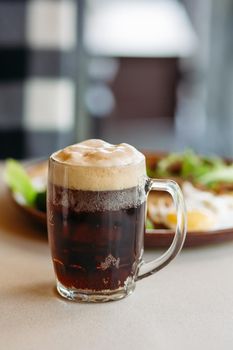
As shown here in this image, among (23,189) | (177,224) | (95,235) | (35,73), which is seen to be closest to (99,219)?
(95,235)

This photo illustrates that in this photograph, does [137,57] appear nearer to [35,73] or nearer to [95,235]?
[35,73]

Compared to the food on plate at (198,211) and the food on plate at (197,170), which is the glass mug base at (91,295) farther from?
the food on plate at (197,170)

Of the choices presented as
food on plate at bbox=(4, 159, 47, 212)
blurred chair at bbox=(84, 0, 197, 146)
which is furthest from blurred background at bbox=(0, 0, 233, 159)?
food on plate at bbox=(4, 159, 47, 212)

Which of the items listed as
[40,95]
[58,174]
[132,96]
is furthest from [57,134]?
[58,174]

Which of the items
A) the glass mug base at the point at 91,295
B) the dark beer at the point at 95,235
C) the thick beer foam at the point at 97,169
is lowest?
the glass mug base at the point at 91,295

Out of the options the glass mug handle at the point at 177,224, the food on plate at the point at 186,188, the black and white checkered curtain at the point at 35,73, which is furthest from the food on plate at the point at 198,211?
the black and white checkered curtain at the point at 35,73

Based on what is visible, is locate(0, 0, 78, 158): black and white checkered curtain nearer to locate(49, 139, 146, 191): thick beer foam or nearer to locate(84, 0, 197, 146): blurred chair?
locate(84, 0, 197, 146): blurred chair
